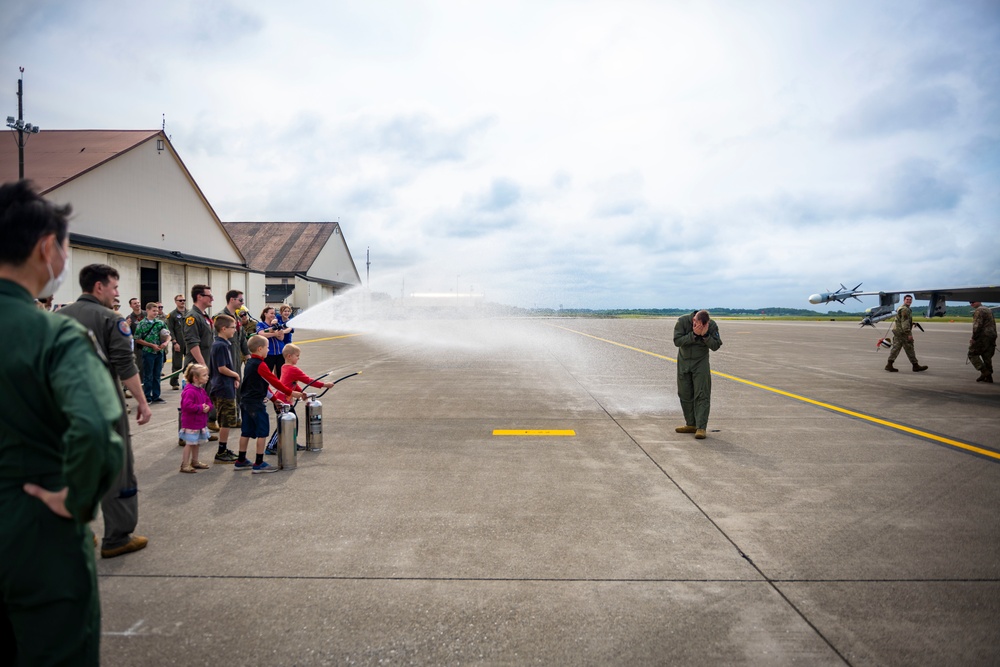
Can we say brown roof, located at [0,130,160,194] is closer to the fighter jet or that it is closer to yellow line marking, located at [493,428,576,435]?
yellow line marking, located at [493,428,576,435]

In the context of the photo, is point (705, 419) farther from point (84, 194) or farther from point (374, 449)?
point (84, 194)

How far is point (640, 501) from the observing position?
5.58 m

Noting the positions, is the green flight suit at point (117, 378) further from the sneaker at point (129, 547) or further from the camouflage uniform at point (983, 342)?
the camouflage uniform at point (983, 342)

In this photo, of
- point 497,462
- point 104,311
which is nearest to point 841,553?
point 497,462

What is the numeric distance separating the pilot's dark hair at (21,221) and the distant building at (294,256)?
49659mm

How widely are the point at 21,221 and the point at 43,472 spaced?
0.82 m

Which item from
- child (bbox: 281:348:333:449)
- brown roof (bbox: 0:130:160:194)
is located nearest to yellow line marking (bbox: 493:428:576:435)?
child (bbox: 281:348:333:449)

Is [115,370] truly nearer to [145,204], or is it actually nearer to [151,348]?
[151,348]

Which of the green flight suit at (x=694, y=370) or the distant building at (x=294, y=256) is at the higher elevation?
the distant building at (x=294, y=256)

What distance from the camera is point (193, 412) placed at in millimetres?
6438

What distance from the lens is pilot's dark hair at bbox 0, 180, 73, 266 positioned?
1.94 meters

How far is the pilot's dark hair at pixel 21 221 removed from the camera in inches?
76.3

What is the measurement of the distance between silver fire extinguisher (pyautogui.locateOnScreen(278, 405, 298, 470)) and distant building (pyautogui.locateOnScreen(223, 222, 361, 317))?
45084 mm

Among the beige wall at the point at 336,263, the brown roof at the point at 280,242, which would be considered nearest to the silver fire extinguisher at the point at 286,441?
the brown roof at the point at 280,242
